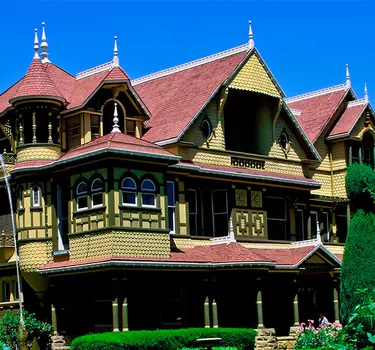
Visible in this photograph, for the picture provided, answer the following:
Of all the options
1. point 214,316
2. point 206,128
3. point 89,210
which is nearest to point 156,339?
point 214,316

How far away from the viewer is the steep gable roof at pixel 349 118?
44938mm

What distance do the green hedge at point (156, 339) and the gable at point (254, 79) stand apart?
11.7 metres

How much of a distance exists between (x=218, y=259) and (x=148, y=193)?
4155 mm

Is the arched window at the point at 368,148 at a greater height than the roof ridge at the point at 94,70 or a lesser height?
lesser

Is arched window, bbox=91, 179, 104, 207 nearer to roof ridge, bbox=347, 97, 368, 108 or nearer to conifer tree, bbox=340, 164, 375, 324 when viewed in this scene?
conifer tree, bbox=340, 164, 375, 324

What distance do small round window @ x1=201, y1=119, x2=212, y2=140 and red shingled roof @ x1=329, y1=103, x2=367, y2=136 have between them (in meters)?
10.3

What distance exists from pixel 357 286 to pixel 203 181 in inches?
378

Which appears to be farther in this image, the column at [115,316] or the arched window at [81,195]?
the arched window at [81,195]

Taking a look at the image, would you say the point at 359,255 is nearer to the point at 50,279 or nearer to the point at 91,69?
the point at 50,279

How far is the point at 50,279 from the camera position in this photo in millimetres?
33500

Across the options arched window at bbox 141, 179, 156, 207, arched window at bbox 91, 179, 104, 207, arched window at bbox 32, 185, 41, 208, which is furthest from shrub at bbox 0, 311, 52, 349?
arched window at bbox 141, 179, 156, 207

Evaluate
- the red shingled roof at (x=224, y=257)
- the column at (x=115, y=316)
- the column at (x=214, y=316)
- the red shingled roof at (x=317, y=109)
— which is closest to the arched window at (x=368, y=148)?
the red shingled roof at (x=317, y=109)

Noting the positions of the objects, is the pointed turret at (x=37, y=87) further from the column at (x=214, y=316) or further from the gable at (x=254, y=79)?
the column at (x=214, y=316)

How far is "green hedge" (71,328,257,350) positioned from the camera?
92.6ft
